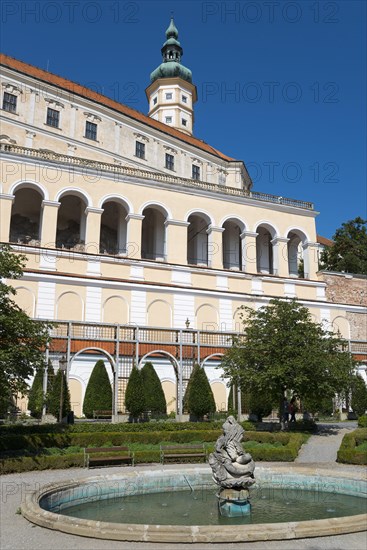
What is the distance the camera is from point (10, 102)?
47.8 metres

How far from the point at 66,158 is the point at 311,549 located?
3787 centimetres

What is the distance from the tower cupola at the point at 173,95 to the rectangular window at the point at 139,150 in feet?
60.8

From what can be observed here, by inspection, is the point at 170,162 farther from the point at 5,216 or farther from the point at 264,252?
the point at 5,216

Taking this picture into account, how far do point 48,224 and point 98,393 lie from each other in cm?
1554

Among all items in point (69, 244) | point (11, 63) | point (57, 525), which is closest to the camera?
point (57, 525)

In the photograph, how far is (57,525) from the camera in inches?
377

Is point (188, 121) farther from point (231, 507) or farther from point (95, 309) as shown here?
point (231, 507)

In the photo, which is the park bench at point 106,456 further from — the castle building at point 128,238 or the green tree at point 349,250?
the green tree at point 349,250

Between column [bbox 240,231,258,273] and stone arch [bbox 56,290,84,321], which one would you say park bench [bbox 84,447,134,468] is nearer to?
stone arch [bbox 56,290,84,321]

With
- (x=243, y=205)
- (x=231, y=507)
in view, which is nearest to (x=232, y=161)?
(x=243, y=205)

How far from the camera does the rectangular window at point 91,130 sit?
2066 inches

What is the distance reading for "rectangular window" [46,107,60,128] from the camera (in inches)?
1972

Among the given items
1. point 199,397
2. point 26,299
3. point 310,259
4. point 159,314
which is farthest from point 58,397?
point 310,259

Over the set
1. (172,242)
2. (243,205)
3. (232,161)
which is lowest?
(172,242)
